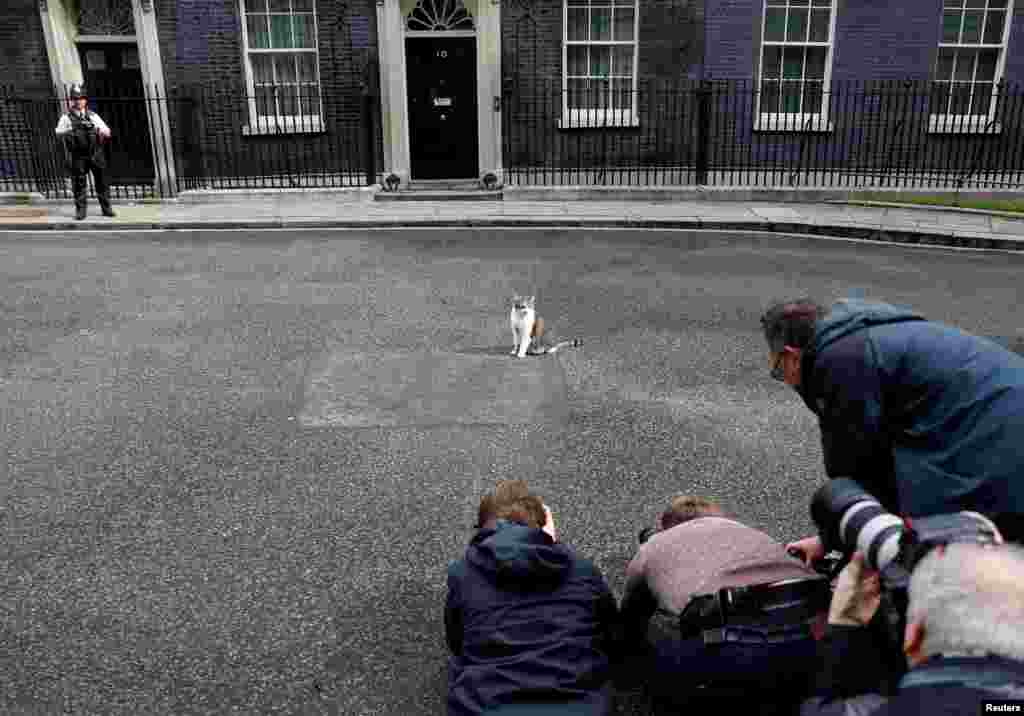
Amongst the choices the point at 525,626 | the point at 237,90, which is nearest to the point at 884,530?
the point at 525,626

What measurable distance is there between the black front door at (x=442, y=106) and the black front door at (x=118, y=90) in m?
4.94

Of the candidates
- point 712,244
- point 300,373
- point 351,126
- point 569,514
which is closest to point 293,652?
point 569,514

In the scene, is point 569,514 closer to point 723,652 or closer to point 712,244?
point 723,652

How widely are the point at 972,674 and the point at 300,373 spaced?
19.3 feet

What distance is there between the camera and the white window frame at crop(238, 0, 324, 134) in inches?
631

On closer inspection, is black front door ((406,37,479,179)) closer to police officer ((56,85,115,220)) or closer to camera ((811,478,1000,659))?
police officer ((56,85,115,220))

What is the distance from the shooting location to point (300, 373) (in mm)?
6953

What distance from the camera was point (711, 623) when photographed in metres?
2.86

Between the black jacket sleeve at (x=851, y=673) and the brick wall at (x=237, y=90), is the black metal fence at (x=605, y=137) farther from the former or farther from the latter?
the black jacket sleeve at (x=851, y=673)

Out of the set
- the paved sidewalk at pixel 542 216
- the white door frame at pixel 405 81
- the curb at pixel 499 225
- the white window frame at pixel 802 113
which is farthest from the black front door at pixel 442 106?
the white window frame at pixel 802 113

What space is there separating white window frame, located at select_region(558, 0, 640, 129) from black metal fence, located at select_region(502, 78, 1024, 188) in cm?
3

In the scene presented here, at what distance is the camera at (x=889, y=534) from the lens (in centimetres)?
196

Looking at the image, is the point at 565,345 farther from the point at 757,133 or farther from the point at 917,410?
the point at 757,133

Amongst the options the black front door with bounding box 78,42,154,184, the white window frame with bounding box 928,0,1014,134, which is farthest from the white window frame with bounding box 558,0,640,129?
the black front door with bounding box 78,42,154,184
